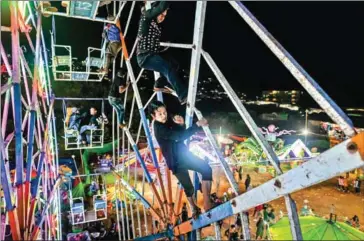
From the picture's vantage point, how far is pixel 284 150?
1800 cm

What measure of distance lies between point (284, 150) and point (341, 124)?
57.5 feet

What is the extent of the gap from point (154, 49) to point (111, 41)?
2458 millimetres

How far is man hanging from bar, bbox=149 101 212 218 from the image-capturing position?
412cm

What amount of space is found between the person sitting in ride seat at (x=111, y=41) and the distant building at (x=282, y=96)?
54900 mm

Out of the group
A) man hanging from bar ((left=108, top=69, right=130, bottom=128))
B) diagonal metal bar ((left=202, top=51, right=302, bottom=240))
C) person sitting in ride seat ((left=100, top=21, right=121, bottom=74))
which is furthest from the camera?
man hanging from bar ((left=108, top=69, right=130, bottom=128))

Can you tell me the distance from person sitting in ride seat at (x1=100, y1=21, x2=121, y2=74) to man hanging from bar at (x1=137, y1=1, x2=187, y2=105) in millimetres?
2075

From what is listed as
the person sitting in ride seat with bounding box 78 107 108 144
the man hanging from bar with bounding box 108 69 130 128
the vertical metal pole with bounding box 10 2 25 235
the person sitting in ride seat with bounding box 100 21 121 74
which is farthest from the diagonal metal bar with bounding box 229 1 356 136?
the person sitting in ride seat with bounding box 78 107 108 144

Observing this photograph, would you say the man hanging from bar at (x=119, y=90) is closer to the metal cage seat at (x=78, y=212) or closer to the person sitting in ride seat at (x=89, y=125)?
the person sitting in ride seat at (x=89, y=125)

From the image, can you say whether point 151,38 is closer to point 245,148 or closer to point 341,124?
point 341,124

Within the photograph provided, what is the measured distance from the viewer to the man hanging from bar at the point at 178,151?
4.12 m

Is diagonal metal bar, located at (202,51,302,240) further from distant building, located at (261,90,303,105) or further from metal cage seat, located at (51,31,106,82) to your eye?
distant building, located at (261,90,303,105)

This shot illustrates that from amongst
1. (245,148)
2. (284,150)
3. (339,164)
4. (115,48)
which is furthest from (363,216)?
(339,164)

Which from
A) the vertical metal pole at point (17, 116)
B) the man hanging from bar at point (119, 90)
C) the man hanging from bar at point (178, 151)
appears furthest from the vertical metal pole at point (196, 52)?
the man hanging from bar at point (119, 90)

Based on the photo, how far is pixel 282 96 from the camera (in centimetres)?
6838
